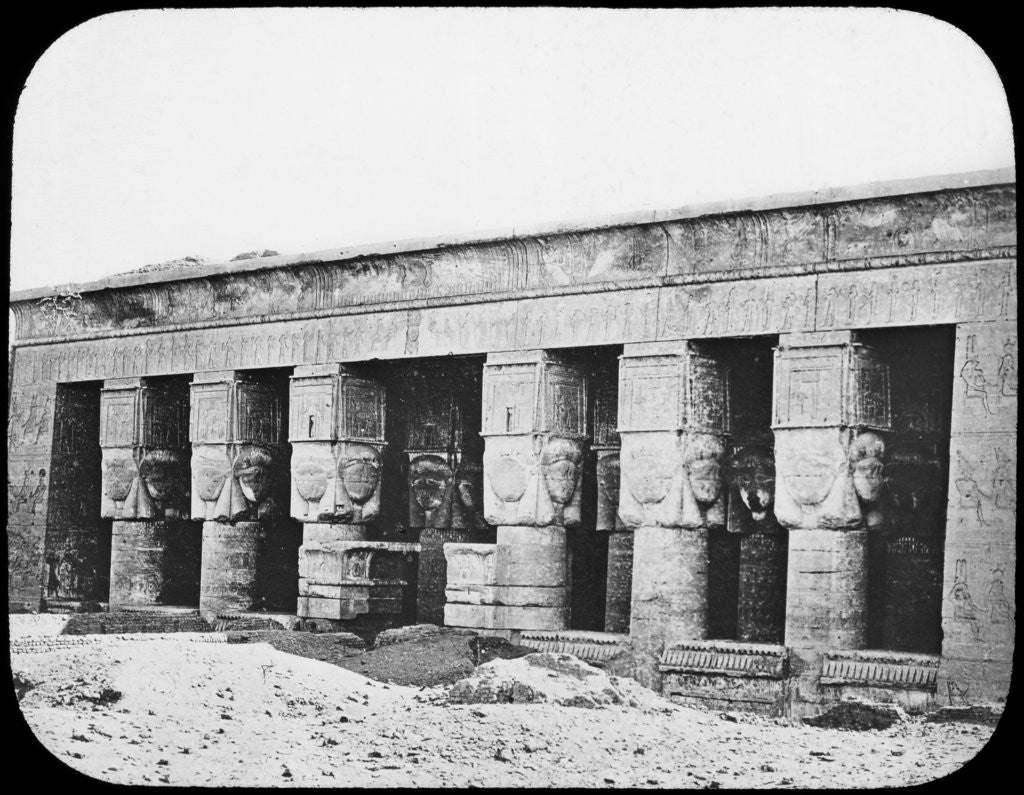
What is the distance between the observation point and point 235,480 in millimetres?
15328

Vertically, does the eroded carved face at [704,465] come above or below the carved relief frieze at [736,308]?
below

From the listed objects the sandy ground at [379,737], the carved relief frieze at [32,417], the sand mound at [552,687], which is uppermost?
the carved relief frieze at [32,417]

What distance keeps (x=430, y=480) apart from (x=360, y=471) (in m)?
0.57

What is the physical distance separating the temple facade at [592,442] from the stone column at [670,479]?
21mm

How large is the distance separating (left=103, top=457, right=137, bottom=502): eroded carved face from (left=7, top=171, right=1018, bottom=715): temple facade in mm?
51

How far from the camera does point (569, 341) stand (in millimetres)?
13188

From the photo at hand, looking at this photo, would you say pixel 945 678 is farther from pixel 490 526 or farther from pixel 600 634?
pixel 490 526

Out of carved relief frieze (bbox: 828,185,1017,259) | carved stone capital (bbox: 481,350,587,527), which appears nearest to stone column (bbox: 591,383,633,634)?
carved stone capital (bbox: 481,350,587,527)

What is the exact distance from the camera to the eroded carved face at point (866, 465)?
11852 millimetres

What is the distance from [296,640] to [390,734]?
2.53 metres

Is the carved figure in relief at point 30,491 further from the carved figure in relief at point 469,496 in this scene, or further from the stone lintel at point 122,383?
the carved figure in relief at point 469,496

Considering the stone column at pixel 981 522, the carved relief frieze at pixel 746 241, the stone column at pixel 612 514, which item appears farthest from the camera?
the stone column at pixel 612 514

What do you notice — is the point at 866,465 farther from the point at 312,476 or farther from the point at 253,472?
the point at 253,472

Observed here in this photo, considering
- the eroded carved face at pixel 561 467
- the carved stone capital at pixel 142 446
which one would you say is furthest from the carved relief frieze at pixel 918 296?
the carved stone capital at pixel 142 446
